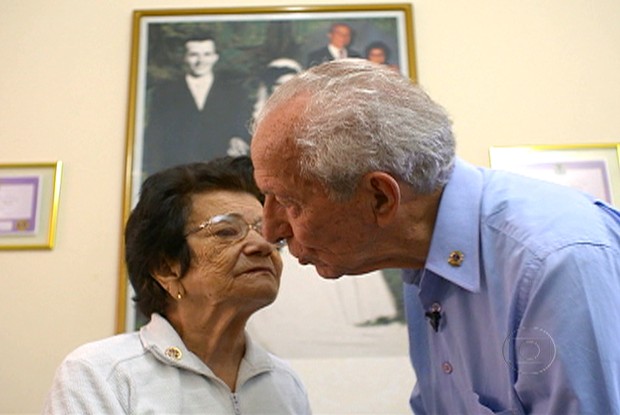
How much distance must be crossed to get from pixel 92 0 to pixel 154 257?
3.60 ft

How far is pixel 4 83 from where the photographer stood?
197cm

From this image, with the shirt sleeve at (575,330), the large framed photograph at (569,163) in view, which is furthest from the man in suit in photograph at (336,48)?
the shirt sleeve at (575,330)

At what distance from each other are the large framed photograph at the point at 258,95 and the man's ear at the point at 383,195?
90cm

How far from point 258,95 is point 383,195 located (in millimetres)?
1112

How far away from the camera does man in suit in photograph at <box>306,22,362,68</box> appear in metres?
1.96

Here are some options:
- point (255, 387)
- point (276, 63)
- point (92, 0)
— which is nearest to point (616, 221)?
point (255, 387)

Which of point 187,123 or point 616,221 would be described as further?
point 187,123

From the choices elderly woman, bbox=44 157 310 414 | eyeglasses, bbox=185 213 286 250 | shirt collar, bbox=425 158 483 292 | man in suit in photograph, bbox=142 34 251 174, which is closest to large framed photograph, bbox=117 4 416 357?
man in suit in photograph, bbox=142 34 251 174

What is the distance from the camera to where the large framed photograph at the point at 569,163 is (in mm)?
1844

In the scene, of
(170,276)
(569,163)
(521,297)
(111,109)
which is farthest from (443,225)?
(111,109)

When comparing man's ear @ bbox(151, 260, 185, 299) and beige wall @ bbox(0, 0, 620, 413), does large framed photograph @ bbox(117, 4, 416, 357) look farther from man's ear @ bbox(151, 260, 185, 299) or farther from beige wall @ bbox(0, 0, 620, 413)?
man's ear @ bbox(151, 260, 185, 299)

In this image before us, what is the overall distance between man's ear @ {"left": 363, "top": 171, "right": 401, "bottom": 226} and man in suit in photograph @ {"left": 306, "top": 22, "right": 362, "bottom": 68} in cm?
114

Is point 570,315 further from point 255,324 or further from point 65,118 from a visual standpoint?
point 65,118

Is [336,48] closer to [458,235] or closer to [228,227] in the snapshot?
[228,227]
